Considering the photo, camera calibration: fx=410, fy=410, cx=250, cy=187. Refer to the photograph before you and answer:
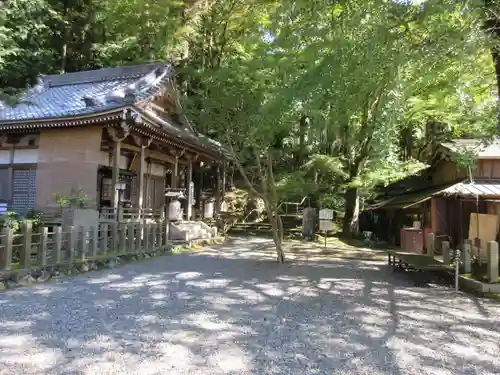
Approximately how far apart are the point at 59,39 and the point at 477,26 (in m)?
23.9

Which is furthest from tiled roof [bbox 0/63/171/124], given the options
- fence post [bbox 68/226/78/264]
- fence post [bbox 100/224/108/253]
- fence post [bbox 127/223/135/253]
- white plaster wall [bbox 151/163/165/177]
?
fence post [bbox 68/226/78/264]

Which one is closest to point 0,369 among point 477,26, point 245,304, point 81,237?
point 245,304

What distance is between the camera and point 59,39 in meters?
24.2

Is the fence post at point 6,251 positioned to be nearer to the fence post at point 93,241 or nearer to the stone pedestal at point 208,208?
the fence post at point 93,241

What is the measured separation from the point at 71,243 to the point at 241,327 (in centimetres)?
516

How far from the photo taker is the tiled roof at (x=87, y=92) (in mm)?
13039

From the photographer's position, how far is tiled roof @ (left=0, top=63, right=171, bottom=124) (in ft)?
42.8

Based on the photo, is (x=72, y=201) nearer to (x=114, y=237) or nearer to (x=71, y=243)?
(x=114, y=237)

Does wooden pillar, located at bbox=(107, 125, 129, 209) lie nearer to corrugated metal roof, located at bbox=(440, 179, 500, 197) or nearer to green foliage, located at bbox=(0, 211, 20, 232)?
green foliage, located at bbox=(0, 211, 20, 232)

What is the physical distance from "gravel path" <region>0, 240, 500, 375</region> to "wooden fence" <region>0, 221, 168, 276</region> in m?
0.61

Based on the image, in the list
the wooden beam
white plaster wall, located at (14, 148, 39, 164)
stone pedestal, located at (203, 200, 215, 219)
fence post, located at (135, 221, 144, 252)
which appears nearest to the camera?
fence post, located at (135, 221, 144, 252)

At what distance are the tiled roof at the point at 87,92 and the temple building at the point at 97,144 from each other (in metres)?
0.04

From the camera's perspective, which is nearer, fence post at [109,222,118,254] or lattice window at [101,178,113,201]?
fence post at [109,222,118,254]

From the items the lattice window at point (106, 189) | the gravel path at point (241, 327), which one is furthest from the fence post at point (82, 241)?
the lattice window at point (106, 189)
